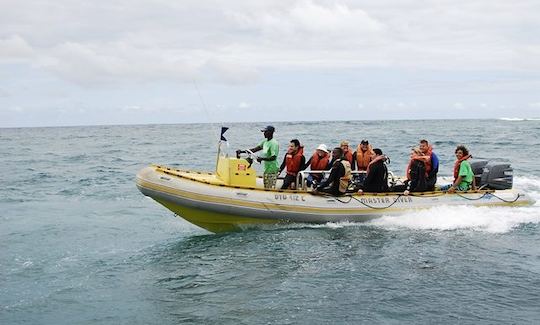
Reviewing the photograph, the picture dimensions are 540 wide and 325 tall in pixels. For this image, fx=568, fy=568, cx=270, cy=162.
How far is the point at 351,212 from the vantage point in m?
11.2

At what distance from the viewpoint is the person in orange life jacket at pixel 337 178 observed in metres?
11.0

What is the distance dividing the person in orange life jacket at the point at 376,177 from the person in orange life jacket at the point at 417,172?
0.52 m

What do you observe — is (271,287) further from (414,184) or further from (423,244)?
(414,184)

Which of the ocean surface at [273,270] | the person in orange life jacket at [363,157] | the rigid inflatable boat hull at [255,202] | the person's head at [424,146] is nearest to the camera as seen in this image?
the ocean surface at [273,270]

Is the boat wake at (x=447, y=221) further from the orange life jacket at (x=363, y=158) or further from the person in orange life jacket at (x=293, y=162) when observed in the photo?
the orange life jacket at (x=363, y=158)

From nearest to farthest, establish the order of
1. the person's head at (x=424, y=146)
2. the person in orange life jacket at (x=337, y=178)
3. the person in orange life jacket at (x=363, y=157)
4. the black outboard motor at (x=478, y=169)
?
1. the person in orange life jacket at (x=337, y=178)
2. the person's head at (x=424, y=146)
3. the person in orange life jacket at (x=363, y=157)
4. the black outboard motor at (x=478, y=169)

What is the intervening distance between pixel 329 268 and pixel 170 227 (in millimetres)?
4901

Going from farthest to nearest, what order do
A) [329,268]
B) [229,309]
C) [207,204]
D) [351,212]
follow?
1. [351,212]
2. [207,204]
3. [329,268]
4. [229,309]

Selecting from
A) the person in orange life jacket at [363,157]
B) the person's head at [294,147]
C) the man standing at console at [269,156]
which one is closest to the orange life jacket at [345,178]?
the person's head at [294,147]

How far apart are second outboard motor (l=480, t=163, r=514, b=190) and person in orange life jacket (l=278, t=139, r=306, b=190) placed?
13.8ft

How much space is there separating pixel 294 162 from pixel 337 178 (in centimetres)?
99

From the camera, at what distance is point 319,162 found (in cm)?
1167

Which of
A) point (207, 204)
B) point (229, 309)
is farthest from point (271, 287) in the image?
point (207, 204)

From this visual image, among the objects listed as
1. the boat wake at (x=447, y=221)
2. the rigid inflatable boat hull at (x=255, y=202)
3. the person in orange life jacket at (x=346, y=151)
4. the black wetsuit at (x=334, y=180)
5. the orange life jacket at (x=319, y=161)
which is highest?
the person in orange life jacket at (x=346, y=151)
